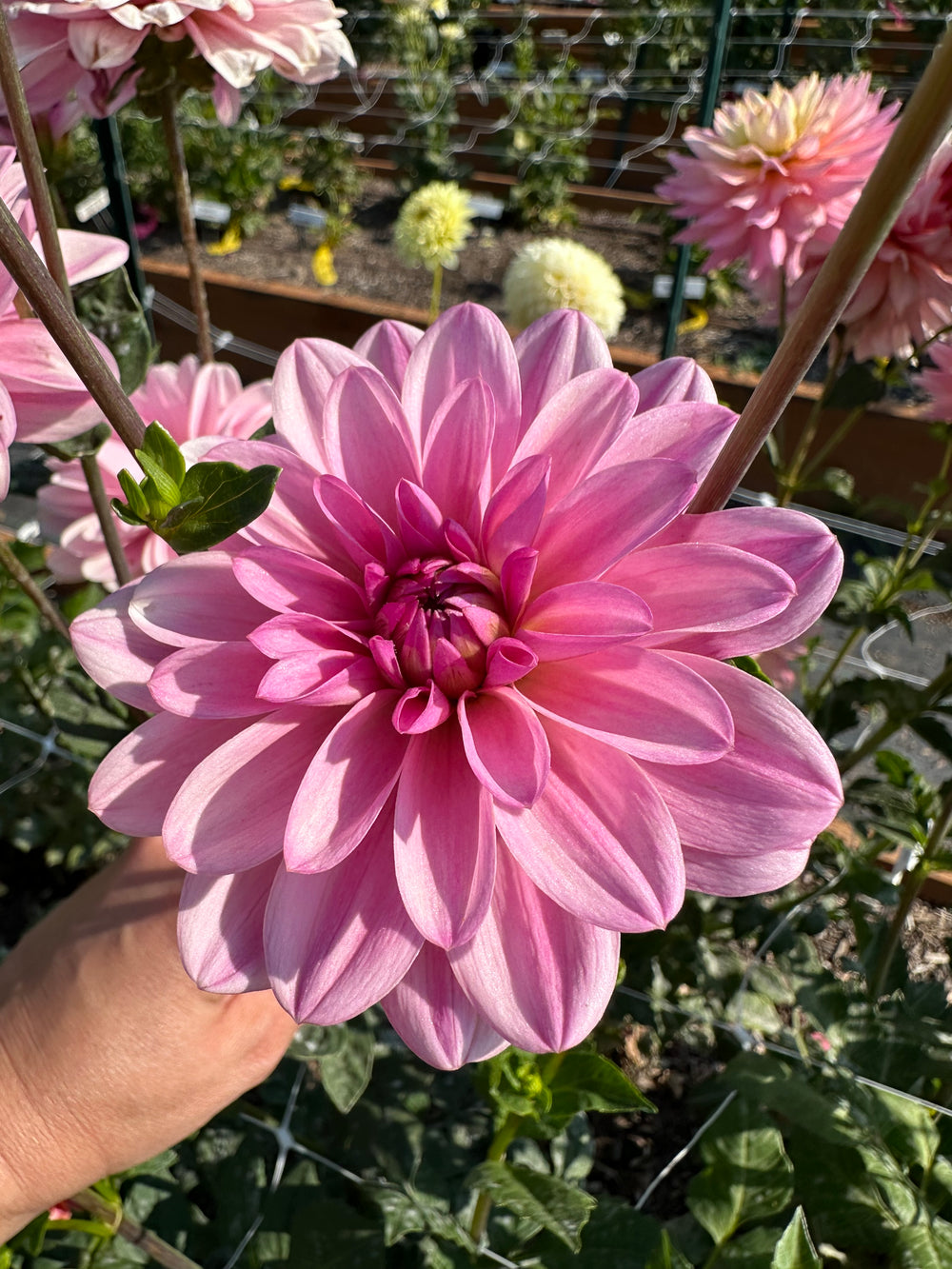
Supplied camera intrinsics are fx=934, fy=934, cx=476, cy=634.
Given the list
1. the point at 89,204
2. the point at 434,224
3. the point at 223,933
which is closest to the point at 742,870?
the point at 223,933

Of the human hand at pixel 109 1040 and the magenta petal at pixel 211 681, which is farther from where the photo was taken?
the human hand at pixel 109 1040

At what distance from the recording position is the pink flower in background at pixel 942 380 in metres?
1.03

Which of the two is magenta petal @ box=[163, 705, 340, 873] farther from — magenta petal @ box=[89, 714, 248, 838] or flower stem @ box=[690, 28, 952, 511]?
flower stem @ box=[690, 28, 952, 511]

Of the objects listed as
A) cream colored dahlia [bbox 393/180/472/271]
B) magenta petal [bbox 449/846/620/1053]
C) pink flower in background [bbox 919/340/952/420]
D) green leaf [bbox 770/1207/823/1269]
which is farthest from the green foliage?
cream colored dahlia [bbox 393/180/472/271]

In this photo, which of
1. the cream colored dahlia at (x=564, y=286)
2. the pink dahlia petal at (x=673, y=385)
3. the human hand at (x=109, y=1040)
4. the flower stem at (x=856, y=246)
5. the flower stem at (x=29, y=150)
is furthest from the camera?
the cream colored dahlia at (x=564, y=286)

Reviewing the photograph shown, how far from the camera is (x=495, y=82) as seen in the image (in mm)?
4543

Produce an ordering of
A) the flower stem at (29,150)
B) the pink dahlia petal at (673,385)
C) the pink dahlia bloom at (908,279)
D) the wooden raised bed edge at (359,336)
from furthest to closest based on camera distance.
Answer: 1. the wooden raised bed edge at (359,336)
2. the pink dahlia bloom at (908,279)
3. the pink dahlia petal at (673,385)
4. the flower stem at (29,150)

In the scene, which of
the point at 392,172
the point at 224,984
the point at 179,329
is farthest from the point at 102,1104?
the point at 392,172

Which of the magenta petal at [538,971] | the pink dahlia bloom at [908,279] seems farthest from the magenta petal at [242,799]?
the pink dahlia bloom at [908,279]

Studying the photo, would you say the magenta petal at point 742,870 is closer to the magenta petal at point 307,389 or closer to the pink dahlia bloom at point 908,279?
the magenta petal at point 307,389

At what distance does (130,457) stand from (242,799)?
46 cm

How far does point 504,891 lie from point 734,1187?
0.66 metres

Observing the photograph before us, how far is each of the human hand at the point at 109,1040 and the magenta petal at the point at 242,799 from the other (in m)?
0.22

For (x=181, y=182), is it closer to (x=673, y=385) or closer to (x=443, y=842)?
(x=673, y=385)
